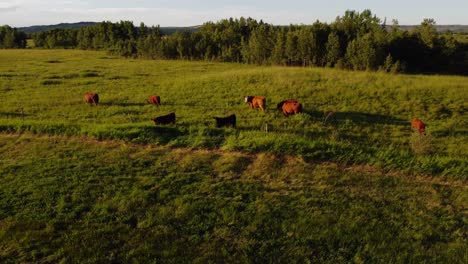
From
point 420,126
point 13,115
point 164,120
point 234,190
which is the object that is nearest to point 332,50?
point 420,126

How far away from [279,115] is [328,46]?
36.6 meters

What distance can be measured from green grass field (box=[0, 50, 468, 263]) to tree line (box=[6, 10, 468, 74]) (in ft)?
105

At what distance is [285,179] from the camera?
11797mm

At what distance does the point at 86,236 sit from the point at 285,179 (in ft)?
19.2

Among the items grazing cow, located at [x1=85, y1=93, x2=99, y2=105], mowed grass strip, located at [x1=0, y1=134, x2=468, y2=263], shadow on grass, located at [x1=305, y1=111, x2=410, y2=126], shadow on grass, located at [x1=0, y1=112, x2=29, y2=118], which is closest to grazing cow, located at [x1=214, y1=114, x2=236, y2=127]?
mowed grass strip, located at [x1=0, y1=134, x2=468, y2=263]

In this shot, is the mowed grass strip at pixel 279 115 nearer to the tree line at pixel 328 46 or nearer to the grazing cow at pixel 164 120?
the grazing cow at pixel 164 120

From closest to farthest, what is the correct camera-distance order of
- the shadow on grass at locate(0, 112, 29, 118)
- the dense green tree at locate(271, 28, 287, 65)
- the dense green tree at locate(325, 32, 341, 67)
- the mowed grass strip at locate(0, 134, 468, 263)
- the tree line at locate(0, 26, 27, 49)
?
the mowed grass strip at locate(0, 134, 468, 263) < the shadow on grass at locate(0, 112, 29, 118) < the dense green tree at locate(325, 32, 341, 67) < the dense green tree at locate(271, 28, 287, 65) < the tree line at locate(0, 26, 27, 49)

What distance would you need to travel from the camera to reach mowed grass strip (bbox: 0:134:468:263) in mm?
8172

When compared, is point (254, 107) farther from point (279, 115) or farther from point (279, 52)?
point (279, 52)

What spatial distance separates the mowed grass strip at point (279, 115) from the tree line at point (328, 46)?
20892mm

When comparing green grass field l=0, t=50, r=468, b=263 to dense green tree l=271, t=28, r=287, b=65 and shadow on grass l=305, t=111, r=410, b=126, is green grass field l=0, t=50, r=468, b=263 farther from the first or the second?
dense green tree l=271, t=28, r=287, b=65

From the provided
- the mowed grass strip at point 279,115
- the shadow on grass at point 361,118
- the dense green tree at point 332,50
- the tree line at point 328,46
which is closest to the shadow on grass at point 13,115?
the mowed grass strip at point 279,115

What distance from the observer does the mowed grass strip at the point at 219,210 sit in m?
8.17

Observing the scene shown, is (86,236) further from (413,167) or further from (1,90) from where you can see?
(1,90)
